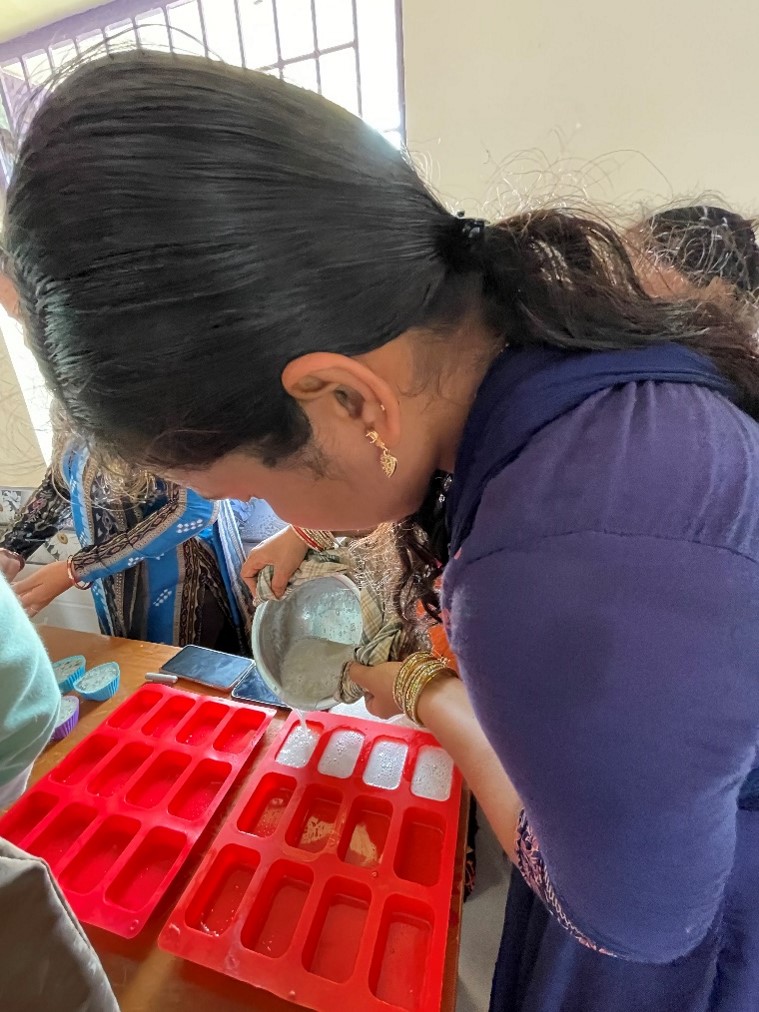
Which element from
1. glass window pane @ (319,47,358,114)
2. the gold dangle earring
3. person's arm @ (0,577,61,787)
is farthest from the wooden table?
glass window pane @ (319,47,358,114)

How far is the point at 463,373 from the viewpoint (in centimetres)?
44

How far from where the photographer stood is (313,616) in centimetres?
82

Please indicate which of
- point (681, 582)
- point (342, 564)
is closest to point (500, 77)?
point (342, 564)

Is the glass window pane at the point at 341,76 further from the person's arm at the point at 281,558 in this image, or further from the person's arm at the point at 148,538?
the person's arm at the point at 281,558

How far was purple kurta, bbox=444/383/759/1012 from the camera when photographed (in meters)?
0.28

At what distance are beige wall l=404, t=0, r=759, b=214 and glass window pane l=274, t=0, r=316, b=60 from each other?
33 centimetres

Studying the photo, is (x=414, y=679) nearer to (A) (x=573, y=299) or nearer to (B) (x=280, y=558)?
(B) (x=280, y=558)

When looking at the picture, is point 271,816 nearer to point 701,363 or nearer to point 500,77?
point 701,363

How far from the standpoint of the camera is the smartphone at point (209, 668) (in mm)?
870

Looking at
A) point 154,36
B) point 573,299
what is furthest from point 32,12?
point 573,299

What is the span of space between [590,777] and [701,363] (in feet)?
0.87

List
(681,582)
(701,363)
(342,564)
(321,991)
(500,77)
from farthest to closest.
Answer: (500,77) < (342,564) < (321,991) < (701,363) < (681,582)

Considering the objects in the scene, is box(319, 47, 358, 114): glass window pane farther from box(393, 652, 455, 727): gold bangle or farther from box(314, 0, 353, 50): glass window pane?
box(393, 652, 455, 727): gold bangle

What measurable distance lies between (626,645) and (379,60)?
1527 millimetres
